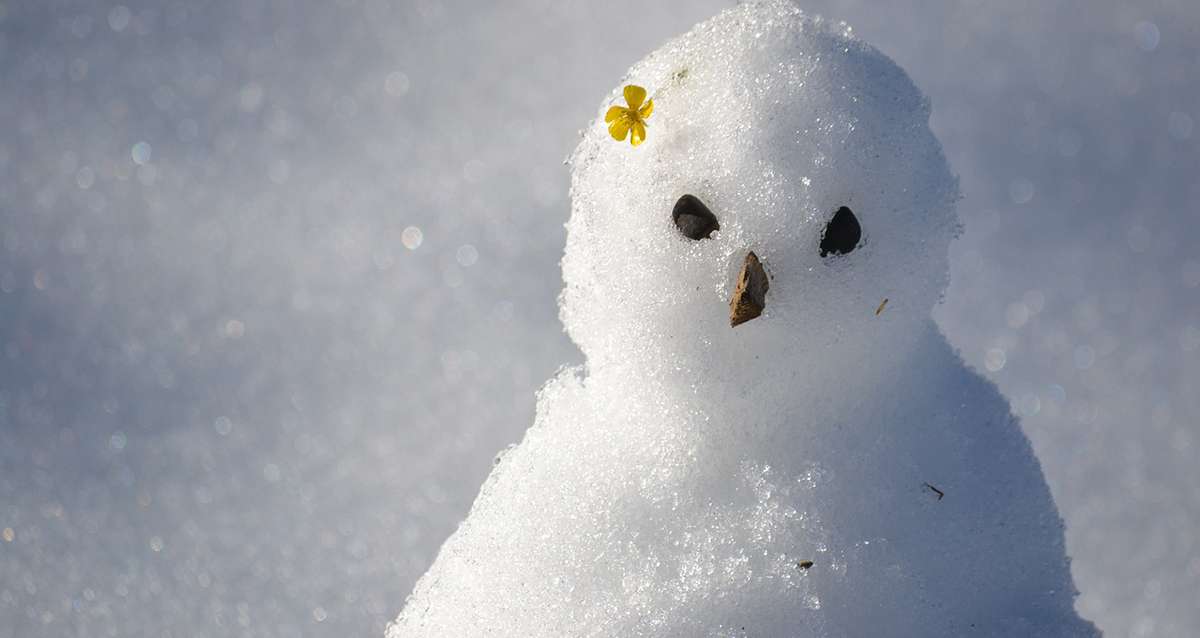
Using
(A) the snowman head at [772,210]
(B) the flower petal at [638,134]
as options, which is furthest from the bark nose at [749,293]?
(B) the flower petal at [638,134]

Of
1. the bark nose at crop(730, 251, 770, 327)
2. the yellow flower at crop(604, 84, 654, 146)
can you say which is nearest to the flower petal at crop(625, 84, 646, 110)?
the yellow flower at crop(604, 84, 654, 146)

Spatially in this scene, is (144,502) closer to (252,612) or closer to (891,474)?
(252,612)

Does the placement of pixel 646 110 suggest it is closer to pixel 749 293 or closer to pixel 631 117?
pixel 631 117

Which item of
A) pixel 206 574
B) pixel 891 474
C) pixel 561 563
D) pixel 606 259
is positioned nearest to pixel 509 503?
pixel 561 563

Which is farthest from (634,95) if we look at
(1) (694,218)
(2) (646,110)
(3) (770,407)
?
(3) (770,407)

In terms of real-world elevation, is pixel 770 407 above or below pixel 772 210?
below

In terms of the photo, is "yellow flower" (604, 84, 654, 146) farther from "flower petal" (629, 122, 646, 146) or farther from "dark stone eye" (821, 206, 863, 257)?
"dark stone eye" (821, 206, 863, 257)
